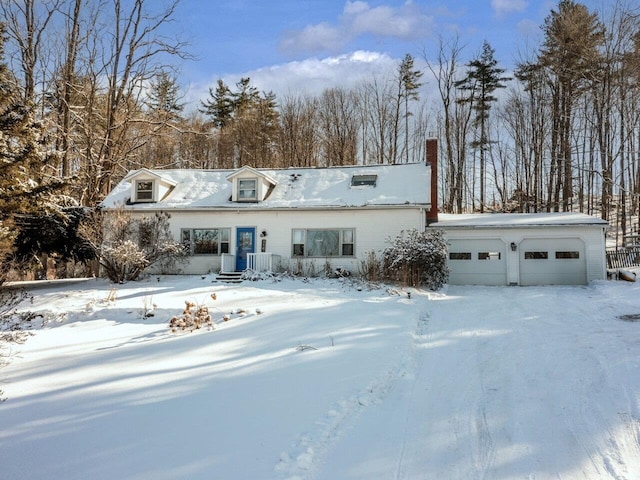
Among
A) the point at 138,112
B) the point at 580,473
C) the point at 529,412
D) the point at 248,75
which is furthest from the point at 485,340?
the point at 248,75

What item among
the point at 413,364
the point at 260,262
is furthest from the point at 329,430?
the point at 260,262

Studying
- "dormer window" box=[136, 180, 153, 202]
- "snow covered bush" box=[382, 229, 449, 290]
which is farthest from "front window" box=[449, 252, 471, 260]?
"dormer window" box=[136, 180, 153, 202]

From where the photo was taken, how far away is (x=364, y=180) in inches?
717

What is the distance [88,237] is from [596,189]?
31589mm

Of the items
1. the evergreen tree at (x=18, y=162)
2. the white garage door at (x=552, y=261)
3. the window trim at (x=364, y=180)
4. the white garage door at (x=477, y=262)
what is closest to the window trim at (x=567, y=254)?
the white garage door at (x=552, y=261)

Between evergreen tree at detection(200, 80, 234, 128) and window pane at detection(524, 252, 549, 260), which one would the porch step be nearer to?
window pane at detection(524, 252, 549, 260)

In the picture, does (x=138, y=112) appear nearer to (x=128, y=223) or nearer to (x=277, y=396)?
(x=128, y=223)

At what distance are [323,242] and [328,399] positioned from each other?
41.5 feet

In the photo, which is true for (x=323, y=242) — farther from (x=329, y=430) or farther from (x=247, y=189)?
(x=329, y=430)

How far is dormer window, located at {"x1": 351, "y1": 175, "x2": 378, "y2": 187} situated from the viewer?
58.8ft

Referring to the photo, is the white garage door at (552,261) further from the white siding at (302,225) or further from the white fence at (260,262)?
the white fence at (260,262)

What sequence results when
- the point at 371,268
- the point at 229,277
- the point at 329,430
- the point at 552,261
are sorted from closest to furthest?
1. the point at 329,430
2. the point at 371,268
3. the point at 229,277
4. the point at 552,261

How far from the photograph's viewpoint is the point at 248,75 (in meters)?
32.0

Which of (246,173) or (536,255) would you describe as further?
(246,173)
